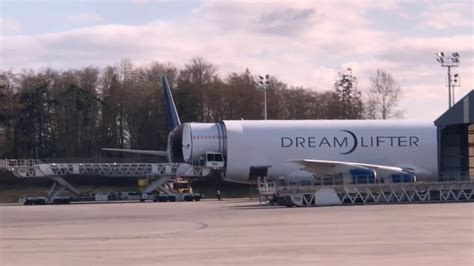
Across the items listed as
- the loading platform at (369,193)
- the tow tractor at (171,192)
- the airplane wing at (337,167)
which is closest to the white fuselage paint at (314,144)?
the airplane wing at (337,167)

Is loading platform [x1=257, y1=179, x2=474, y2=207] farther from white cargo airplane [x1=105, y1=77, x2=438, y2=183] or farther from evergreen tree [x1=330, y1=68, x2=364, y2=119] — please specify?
evergreen tree [x1=330, y1=68, x2=364, y2=119]

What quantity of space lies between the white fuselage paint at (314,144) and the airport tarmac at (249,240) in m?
24.5

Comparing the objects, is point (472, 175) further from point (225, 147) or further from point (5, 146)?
point (5, 146)

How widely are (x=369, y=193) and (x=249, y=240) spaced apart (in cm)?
2489

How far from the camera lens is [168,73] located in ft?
313

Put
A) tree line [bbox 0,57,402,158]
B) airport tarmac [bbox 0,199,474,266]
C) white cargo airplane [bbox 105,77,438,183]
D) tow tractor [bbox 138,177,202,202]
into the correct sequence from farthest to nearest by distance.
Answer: tree line [bbox 0,57,402,158]
white cargo airplane [bbox 105,77,438,183]
tow tractor [bbox 138,177,202,202]
airport tarmac [bbox 0,199,474,266]

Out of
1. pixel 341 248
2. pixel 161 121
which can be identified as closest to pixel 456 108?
pixel 341 248

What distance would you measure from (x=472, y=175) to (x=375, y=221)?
28931mm

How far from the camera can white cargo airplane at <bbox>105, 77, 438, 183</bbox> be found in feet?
194

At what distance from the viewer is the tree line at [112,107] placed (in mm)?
88188

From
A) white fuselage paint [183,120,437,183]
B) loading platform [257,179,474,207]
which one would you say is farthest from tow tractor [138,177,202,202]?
loading platform [257,179,474,207]

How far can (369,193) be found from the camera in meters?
46.9

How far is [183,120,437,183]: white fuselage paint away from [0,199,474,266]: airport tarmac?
24463mm

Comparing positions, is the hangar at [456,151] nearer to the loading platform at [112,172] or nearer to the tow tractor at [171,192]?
the loading platform at [112,172]
